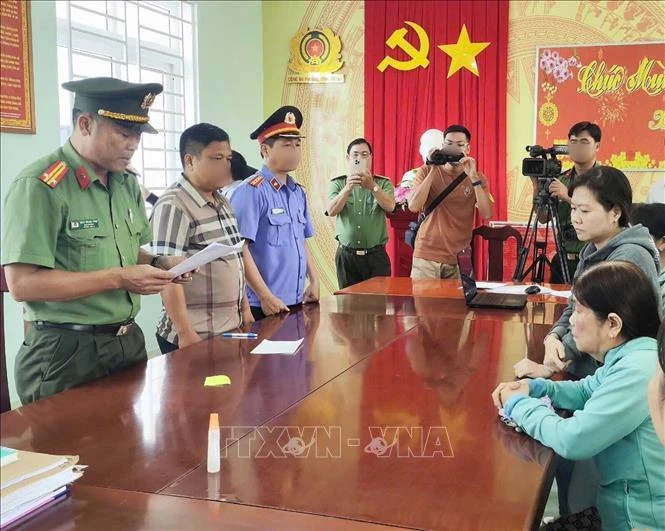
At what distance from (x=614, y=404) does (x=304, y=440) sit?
0.60 metres

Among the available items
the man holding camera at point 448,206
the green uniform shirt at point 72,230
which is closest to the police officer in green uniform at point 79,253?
the green uniform shirt at point 72,230

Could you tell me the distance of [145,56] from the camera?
4.85 meters

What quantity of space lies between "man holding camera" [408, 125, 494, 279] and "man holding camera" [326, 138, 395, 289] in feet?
0.92

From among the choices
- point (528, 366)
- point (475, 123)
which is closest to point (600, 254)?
point (528, 366)

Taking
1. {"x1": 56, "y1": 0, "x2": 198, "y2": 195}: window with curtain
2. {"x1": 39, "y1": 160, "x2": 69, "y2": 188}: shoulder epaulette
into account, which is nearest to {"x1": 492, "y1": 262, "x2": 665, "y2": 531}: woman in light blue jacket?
{"x1": 39, "y1": 160, "x2": 69, "y2": 188}: shoulder epaulette

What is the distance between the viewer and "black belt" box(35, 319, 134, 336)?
6.02ft

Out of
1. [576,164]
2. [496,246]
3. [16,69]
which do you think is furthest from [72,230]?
[576,164]

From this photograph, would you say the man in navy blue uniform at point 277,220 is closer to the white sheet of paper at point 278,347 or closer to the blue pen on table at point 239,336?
the blue pen on table at point 239,336

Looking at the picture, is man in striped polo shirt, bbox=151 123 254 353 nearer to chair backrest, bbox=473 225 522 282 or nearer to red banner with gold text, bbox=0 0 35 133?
red banner with gold text, bbox=0 0 35 133

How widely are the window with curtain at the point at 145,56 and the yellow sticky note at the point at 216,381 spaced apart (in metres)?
2.68

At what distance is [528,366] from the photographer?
1855 millimetres

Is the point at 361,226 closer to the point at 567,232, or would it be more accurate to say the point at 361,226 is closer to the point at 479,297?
the point at 567,232

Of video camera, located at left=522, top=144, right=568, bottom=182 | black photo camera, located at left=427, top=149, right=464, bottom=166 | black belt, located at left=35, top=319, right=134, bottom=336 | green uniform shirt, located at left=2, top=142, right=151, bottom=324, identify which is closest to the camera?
green uniform shirt, located at left=2, top=142, right=151, bottom=324

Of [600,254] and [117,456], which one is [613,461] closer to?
[600,254]
